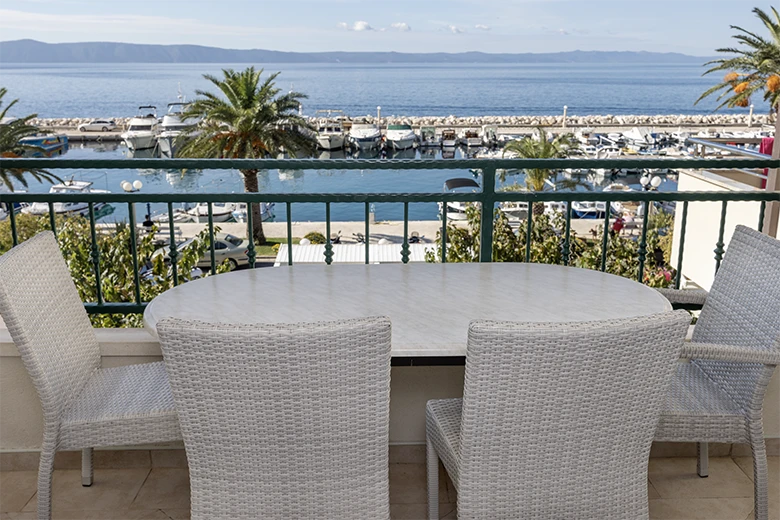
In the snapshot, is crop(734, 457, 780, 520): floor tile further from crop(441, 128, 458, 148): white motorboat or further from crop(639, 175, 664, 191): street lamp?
crop(441, 128, 458, 148): white motorboat

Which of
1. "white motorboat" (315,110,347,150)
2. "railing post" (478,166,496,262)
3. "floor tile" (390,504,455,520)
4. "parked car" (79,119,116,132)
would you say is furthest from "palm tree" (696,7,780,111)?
"parked car" (79,119,116,132)

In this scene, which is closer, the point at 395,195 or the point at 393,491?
the point at 393,491

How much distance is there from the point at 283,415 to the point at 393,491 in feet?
3.43

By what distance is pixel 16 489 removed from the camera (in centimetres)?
240

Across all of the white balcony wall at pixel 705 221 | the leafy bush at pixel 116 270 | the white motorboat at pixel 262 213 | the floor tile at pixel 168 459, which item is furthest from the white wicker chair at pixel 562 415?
the white motorboat at pixel 262 213

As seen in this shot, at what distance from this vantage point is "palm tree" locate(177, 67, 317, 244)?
19.4m

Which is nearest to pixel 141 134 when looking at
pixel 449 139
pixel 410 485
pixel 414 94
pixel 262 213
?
pixel 449 139

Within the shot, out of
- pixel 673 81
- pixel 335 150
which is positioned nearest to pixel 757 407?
pixel 335 150

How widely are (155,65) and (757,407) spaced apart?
564 feet

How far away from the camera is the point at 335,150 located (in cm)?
4406

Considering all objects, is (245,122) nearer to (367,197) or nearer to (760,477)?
(367,197)

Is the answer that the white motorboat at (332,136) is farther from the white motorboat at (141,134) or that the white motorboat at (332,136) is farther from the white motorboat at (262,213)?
the white motorboat at (262,213)

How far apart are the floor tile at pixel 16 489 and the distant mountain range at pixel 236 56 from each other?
474ft

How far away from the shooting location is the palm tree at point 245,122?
1936cm
